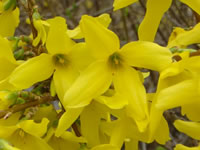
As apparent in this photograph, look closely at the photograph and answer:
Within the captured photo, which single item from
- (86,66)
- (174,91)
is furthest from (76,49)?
(174,91)

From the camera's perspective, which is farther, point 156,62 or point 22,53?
point 22,53

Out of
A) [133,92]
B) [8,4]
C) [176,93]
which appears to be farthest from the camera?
[8,4]

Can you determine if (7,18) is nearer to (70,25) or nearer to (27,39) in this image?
(27,39)

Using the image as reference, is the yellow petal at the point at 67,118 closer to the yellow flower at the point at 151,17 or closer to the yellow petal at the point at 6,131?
the yellow petal at the point at 6,131

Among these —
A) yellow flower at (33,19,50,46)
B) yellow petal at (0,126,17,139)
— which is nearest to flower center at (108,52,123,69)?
yellow flower at (33,19,50,46)

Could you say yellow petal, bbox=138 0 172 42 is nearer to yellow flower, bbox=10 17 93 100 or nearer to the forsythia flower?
yellow flower, bbox=10 17 93 100

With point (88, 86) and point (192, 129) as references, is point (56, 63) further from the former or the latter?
point (192, 129)

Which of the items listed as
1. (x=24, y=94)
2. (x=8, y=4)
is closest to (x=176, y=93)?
(x=24, y=94)
